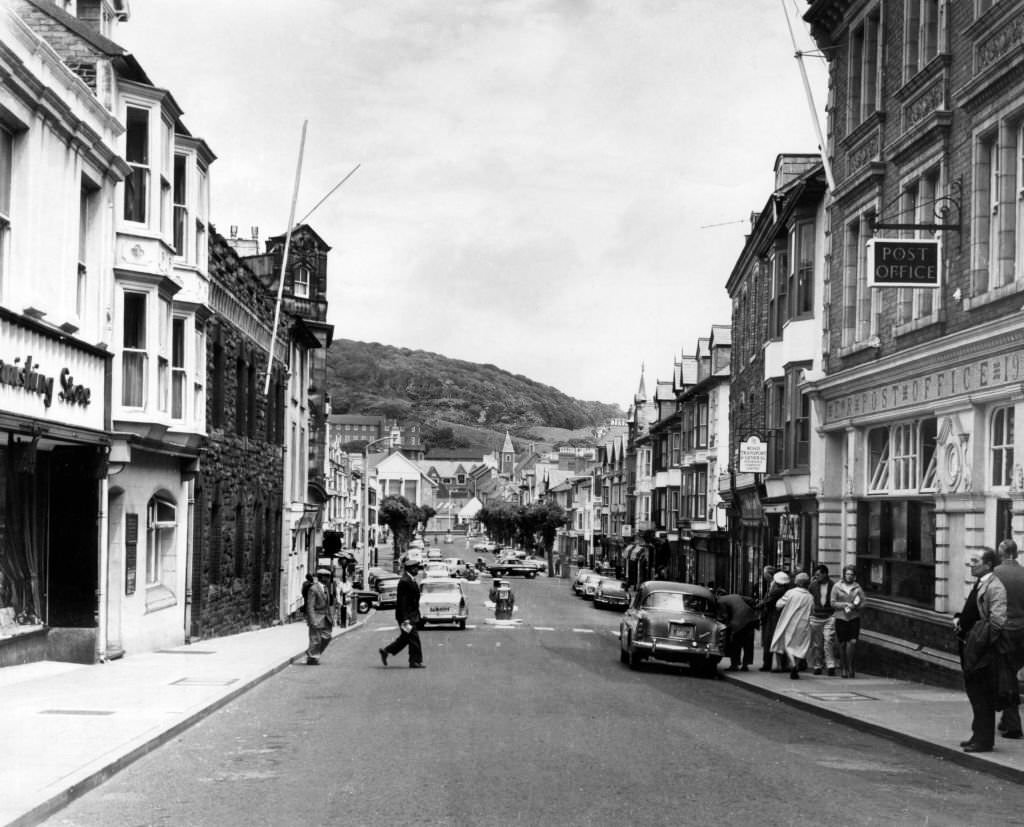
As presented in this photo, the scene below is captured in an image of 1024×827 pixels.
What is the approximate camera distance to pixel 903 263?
64.1ft

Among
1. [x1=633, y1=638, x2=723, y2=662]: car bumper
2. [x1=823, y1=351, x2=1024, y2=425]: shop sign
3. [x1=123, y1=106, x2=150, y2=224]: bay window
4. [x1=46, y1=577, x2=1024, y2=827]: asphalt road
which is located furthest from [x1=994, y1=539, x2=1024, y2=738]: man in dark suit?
[x1=123, y1=106, x2=150, y2=224]: bay window

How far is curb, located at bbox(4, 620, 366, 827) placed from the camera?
8922 millimetres

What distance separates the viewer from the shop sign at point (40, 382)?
16.2 meters

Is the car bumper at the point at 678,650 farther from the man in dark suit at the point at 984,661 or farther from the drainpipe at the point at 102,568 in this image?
the man in dark suit at the point at 984,661

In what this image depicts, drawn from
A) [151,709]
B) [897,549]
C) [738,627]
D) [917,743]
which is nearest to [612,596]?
[738,627]

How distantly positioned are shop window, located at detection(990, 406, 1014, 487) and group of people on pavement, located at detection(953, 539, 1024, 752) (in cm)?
475

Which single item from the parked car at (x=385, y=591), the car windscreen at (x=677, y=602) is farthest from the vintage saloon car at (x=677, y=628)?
the parked car at (x=385, y=591)

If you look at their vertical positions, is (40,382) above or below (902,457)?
above

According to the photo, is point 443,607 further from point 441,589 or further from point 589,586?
point 589,586

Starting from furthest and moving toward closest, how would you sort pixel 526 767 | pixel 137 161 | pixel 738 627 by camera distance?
1. pixel 738 627
2. pixel 137 161
3. pixel 526 767

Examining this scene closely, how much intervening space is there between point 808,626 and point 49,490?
12.5 meters

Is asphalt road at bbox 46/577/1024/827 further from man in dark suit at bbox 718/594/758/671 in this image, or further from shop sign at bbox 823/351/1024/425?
shop sign at bbox 823/351/1024/425

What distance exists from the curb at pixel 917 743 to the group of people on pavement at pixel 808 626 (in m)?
3.05

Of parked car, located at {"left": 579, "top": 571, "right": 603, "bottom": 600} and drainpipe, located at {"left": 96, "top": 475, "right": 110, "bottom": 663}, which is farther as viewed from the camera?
parked car, located at {"left": 579, "top": 571, "right": 603, "bottom": 600}
